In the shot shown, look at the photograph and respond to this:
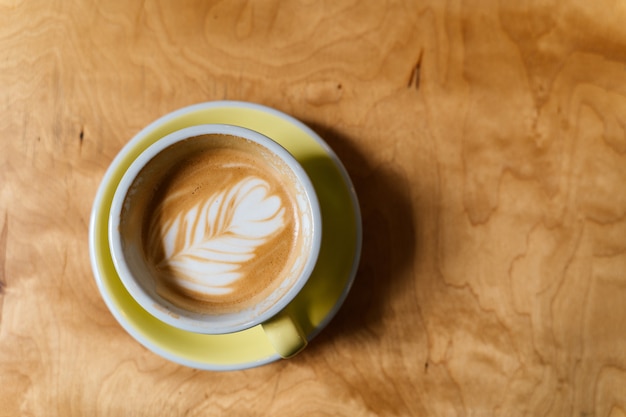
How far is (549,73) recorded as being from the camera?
963 mm

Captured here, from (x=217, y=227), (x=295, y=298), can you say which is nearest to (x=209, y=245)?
(x=217, y=227)

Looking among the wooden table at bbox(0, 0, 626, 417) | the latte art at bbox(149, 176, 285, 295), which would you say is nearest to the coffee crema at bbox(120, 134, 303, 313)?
the latte art at bbox(149, 176, 285, 295)

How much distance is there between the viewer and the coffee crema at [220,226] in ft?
2.81

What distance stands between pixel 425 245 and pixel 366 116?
245 millimetres

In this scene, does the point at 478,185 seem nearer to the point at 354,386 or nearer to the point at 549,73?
the point at 549,73

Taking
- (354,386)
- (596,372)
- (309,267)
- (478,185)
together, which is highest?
(478,185)

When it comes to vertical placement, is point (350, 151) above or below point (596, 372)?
above

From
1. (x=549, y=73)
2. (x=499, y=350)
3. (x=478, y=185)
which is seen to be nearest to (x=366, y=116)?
(x=478, y=185)

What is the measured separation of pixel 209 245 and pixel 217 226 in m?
0.03

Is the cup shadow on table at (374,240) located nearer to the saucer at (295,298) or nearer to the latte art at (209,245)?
the saucer at (295,298)

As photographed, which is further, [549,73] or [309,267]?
[549,73]

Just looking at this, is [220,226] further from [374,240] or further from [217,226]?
[374,240]

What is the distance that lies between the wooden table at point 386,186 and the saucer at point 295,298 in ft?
0.20

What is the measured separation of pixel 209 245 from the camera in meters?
0.86
